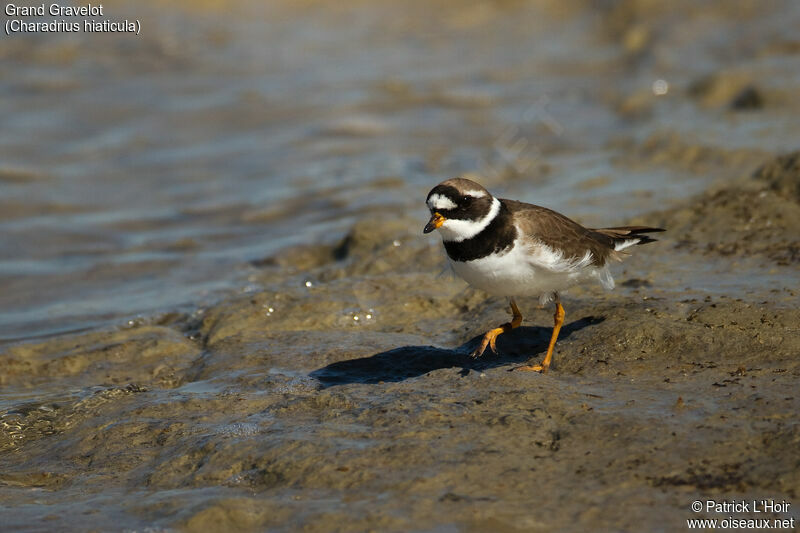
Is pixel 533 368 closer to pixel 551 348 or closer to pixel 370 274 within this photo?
pixel 551 348

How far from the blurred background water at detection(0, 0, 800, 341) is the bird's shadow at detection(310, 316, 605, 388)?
2.35m

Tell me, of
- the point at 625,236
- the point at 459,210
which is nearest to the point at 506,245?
the point at 459,210

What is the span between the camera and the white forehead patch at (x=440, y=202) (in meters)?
5.66

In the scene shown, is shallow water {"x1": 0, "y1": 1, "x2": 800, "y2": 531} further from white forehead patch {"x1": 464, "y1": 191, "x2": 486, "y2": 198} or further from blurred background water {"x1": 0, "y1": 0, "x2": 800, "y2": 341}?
white forehead patch {"x1": 464, "y1": 191, "x2": 486, "y2": 198}

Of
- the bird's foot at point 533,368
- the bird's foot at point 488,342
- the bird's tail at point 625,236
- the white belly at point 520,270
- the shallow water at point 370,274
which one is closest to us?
the shallow water at point 370,274

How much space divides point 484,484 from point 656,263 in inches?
145

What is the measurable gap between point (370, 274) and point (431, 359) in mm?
1983

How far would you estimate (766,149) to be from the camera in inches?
377

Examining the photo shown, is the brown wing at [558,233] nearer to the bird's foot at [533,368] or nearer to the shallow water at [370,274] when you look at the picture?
the shallow water at [370,274]

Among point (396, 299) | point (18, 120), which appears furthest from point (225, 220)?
point (18, 120)

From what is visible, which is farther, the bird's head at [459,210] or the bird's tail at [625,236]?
the bird's tail at [625,236]

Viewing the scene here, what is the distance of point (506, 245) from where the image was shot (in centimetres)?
551

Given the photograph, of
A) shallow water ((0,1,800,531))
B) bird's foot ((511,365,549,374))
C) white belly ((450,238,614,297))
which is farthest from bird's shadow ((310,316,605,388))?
white belly ((450,238,614,297))

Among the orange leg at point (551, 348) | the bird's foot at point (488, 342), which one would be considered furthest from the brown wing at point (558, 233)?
the bird's foot at point (488, 342)
